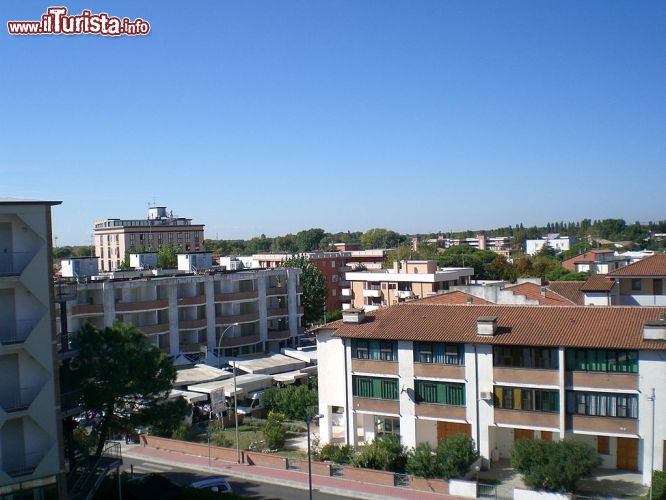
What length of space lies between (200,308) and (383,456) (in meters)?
32.7

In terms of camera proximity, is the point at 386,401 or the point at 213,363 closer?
the point at 386,401

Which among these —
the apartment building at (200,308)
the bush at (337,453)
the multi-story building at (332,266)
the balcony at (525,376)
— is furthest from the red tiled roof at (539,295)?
the multi-story building at (332,266)

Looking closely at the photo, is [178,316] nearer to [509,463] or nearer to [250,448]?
[250,448]

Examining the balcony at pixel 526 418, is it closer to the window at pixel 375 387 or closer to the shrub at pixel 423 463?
the shrub at pixel 423 463

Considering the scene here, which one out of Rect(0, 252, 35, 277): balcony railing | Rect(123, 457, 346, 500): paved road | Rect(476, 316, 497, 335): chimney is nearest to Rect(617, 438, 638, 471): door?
Rect(476, 316, 497, 335): chimney

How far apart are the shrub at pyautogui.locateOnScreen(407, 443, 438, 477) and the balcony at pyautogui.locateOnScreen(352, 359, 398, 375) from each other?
4.72 metres

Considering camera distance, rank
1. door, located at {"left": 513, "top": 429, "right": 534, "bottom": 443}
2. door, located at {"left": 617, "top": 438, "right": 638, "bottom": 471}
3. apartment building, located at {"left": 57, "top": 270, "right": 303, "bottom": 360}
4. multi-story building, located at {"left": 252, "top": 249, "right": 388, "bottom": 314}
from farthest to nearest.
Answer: multi-story building, located at {"left": 252, "top": 249, "right": 388, "bottom": 314}
apartment building, located at {"left": 57, "top": 270, "right": 303, "bottom": 360}
door, located at {"left": 513, "top": 429, "right": 534, "bottom": 443}
door, located at {"left": 617, "top": 438, "right": 638, "bottom": 471}

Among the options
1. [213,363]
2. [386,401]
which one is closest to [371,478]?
[386,401]

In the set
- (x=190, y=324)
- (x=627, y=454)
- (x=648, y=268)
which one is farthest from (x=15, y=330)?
(x=648, y=268)

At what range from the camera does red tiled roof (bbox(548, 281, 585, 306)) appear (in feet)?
180

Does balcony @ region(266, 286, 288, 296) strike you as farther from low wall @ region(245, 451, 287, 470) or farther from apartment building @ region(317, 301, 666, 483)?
low wall @ region(245, 451, 287, 470)

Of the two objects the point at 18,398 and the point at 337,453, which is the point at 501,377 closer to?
the point at 337,453

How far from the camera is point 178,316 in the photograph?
201ft

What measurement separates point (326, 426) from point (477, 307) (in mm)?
10626
